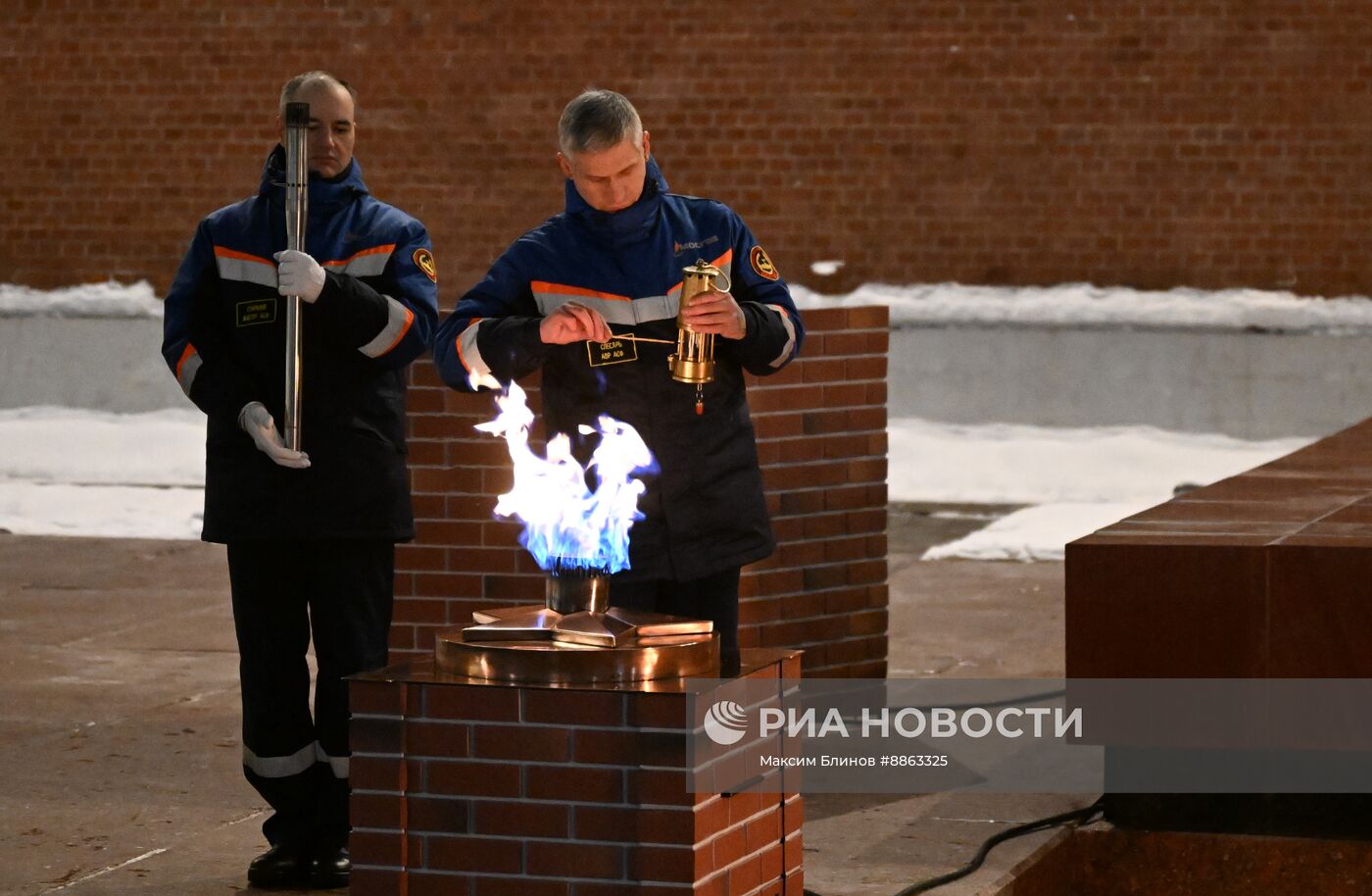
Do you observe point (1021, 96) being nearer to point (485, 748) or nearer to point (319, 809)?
point (319, 809)

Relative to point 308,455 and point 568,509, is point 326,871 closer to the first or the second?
point 308,455

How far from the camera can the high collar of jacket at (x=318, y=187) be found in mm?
4664

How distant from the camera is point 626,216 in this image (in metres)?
4.22

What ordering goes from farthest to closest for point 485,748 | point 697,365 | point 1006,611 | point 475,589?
point 1006,611, point 475,589, point 697,365, point 485,748

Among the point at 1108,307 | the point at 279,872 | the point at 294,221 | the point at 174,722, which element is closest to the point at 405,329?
the point at 294,221

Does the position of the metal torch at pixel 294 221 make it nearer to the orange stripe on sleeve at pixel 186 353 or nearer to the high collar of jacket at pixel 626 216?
the orange stripe on sleeve at pixel 186 353

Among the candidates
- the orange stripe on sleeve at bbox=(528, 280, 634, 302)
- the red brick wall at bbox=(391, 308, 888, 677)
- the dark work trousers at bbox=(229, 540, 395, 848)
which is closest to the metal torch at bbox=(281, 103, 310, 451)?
the dark work trousers at bbox=(229, 540, 395, 848)

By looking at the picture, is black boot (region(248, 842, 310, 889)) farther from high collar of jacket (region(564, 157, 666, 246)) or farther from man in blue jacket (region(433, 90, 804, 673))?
high collar of jacket (region(564, 157, 666, 246))

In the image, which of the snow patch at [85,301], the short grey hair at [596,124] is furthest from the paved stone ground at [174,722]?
the snow patch at [85,301]

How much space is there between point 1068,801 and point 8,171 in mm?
11218

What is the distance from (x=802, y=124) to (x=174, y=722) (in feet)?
26.1

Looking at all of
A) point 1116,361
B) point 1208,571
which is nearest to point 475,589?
point 1208,571

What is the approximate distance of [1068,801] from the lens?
17.6 feet

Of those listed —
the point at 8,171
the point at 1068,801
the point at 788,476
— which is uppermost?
the point at 8,171
